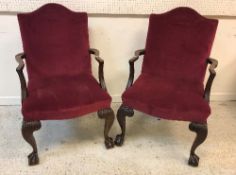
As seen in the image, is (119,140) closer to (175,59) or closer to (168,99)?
(168,99)

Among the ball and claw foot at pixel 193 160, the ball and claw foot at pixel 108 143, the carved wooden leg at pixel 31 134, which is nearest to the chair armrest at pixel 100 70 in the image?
the ball and claw foot at pixel 108 143

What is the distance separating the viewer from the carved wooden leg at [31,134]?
1733 millimetres

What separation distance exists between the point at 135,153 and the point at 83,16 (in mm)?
1074

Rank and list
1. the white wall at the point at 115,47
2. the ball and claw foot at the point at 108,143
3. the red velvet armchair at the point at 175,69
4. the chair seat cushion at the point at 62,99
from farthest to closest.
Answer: the white wall at the point at 115,47 → the ball and claw foot at the point at 108,143 → the red velvet armchair at the point at 175,69 → the chair seat cushion at the point at 62,99

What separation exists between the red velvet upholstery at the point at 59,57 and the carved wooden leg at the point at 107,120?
0.05 meters

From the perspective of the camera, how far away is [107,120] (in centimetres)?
193

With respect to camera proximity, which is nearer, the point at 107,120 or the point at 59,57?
the point at 107,120

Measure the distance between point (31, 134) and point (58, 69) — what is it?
53 cm

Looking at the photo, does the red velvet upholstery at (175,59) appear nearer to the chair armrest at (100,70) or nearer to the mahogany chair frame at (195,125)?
the mahogany chair frame at (195,125)

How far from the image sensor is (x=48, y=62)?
2.05 metres

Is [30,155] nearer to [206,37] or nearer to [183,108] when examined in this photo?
[183,108]

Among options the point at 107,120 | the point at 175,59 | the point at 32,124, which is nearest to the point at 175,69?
the point at 175,59

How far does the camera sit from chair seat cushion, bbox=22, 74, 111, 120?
5.59 ft

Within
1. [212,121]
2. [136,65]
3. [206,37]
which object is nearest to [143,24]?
[136,65]
